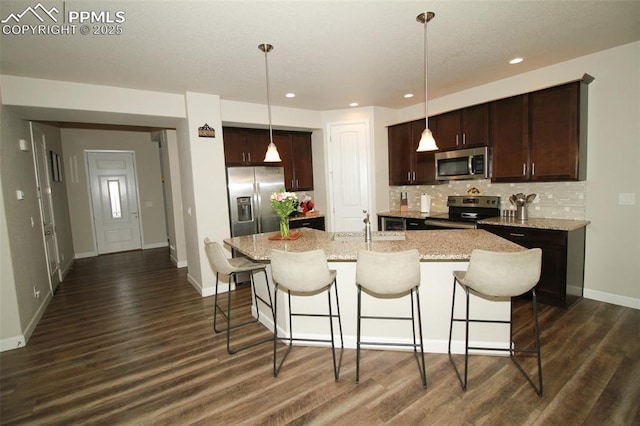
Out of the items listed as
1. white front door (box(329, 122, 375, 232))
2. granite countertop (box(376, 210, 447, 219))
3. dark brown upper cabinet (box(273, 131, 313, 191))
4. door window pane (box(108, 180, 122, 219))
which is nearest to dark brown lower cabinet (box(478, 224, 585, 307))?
granite countertop (box(376, 210, 447, 219))

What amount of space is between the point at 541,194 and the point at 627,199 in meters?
0.75

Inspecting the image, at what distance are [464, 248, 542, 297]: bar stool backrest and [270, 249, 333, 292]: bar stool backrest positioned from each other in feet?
3.28

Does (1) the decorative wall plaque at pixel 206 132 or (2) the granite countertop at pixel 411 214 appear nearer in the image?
(1) the decorative wall plaque at pixel 206 132

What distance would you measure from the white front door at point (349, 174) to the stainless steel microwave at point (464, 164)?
1.15m

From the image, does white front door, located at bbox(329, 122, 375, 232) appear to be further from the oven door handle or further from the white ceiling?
the white ceiling

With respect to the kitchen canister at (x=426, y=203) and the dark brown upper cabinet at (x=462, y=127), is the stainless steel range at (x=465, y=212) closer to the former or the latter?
the kitchen canister at (x=426, y=203)

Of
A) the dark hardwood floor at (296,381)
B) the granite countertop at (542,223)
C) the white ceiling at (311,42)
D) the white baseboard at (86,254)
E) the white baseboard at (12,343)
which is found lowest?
the dark hardwood floor at (296,381)

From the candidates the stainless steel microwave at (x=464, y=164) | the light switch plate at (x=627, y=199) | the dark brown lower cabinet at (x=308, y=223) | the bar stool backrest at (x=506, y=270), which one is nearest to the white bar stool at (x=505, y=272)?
the bar stool backrest at (x=506, y=270)

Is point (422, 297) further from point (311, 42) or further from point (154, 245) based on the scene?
point (154, 245)

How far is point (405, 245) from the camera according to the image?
254 centimetres

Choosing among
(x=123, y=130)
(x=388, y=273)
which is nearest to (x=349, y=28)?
→ (x=388, y=273)

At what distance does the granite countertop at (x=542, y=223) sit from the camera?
124 inches

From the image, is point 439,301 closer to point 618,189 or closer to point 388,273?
point 388,273

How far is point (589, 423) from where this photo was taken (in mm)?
1770
